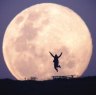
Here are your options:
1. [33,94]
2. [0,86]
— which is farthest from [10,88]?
[33,94]

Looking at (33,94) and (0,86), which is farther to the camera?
(0,86)

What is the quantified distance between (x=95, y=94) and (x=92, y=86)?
187 centimetres

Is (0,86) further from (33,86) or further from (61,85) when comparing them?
(61,85)

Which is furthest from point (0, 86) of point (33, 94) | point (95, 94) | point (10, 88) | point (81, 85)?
point (95, 94)

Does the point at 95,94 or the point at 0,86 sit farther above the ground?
the point at 0,86

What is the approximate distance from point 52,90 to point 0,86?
3.46 meters

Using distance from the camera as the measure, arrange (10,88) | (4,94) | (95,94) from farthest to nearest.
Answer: (10,88)
(4,94)
(95,94)

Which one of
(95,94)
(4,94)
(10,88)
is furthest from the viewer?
(10,88)

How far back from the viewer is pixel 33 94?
14398mm

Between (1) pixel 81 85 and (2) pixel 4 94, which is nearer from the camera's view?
(2) pixel 4 94

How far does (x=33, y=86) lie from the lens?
16.5 meters

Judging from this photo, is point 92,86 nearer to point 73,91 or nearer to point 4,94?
point 73,91

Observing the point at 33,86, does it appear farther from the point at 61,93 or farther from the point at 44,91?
the point at 61,93

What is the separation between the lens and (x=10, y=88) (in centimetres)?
1580
